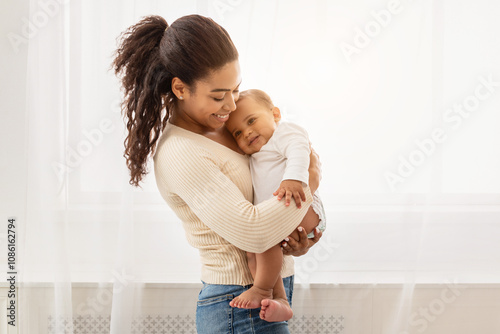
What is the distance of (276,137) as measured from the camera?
136cm

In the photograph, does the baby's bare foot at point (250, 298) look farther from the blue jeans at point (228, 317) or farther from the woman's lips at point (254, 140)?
the woman's lips at point (254, 140)

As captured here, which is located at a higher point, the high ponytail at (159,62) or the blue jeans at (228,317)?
the high ponytail at (159,62)

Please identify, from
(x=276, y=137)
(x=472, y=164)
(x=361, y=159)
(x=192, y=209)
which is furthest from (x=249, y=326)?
(x=472, y=164)

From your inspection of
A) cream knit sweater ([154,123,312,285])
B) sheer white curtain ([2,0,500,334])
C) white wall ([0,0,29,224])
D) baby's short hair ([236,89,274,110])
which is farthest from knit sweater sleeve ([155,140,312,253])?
white wall ([0,0,29,224])

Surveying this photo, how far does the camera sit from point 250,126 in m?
1.38

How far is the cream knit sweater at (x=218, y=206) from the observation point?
116 centimetres

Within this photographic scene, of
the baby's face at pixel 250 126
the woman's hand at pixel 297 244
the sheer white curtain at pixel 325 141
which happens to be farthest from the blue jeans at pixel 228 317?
the sheer white curtain at pixel 325 141

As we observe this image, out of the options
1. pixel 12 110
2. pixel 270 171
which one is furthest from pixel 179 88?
pixel 12 110

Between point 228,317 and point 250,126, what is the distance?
1.72 feet

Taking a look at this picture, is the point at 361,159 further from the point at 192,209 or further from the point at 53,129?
the point at 53,129

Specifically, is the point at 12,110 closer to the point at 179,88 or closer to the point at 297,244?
the point at 179,88

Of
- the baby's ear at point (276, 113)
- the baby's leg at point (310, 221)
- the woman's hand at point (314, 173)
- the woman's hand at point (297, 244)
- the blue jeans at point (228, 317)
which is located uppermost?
the baby's ear at point (276, 113)

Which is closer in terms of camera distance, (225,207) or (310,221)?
(225,207)

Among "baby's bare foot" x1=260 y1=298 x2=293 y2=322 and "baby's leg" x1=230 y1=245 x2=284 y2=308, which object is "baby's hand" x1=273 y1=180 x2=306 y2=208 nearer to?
"baby's leg" x1=230 y1=245 x2=284 y2=308
